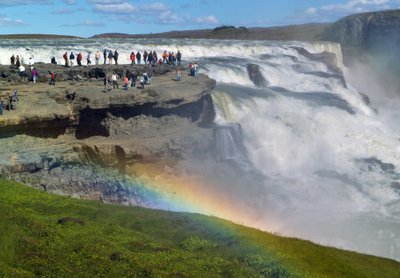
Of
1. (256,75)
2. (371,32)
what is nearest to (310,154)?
(256,75)

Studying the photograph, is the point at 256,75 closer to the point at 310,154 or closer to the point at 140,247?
the point at 310,154

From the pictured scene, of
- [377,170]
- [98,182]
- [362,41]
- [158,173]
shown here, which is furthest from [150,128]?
[362,41]

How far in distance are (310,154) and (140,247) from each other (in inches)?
938

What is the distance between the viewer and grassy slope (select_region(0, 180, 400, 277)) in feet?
44.2

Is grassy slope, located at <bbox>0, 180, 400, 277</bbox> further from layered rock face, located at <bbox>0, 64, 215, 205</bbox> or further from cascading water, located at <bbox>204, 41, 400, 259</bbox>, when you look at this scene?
cascading water, located at <bbox>204, 41, 400, 259</bbox>

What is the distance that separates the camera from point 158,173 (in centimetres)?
2877

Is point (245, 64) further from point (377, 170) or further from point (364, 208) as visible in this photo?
point (364, 208)

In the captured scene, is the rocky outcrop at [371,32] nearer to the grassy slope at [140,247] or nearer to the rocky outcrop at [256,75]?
the rocky outcrop at [256,75]

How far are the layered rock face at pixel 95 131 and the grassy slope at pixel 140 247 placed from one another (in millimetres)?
4522

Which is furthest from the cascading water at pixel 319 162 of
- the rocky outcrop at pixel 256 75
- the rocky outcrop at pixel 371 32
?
the rocky outcrop at pixel 371 32

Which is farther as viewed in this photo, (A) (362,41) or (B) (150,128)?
(A) (362,41)

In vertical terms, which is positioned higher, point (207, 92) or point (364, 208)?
point (207, 92)

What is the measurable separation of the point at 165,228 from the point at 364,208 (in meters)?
15.3

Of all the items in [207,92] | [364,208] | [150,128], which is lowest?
[364,208]
